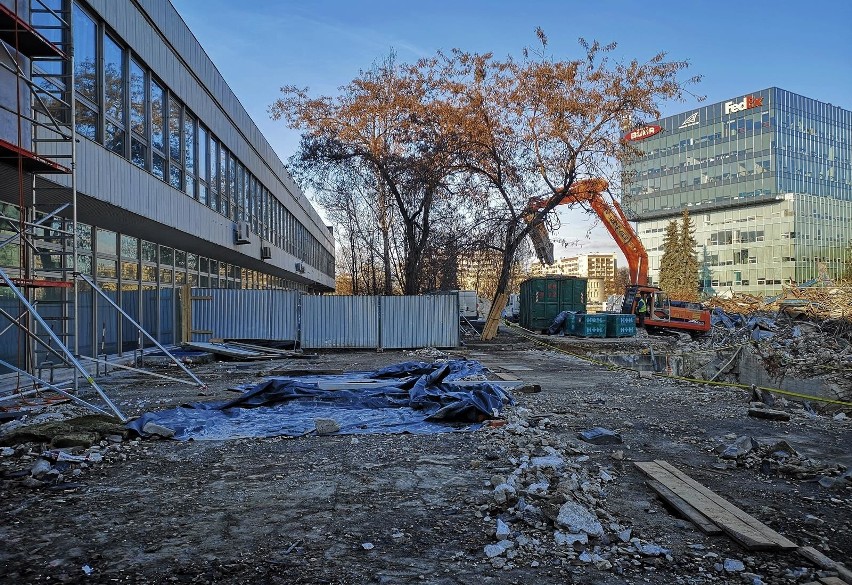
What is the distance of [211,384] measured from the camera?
11.9 metres

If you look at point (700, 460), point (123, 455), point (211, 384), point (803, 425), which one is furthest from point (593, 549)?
point (211, 384)

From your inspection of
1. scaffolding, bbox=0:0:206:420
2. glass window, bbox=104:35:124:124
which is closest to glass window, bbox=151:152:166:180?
glass window, bbox=104:35:124:124

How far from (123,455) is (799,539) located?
578 cm

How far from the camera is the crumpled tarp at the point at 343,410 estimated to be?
7.38 metres

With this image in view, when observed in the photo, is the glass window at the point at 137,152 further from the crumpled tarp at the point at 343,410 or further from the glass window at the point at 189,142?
the crumpled tarp at the point at 343,410

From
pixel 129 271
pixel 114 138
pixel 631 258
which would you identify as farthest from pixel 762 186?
pixel 114 138

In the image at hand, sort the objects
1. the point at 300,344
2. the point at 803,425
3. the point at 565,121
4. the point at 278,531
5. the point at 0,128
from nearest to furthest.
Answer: the point at 278,531, the point at 803,425, the point at 0,128, the point at 300,344, the point at 565,121

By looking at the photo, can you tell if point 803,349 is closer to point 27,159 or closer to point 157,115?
point 157,115

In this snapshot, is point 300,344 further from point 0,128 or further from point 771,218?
point 771,218

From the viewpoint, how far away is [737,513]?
4.38 meters

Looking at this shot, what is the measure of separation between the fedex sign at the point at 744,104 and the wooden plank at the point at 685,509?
91.2m

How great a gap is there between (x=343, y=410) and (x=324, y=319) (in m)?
11.8

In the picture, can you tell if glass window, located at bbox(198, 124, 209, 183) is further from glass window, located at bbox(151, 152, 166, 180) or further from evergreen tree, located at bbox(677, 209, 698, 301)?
evergreen tree, located at bbox(677, 209, 698, 301)

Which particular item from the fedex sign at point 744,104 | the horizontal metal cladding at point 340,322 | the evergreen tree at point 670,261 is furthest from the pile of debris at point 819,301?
the fedex sign at point 744,104
